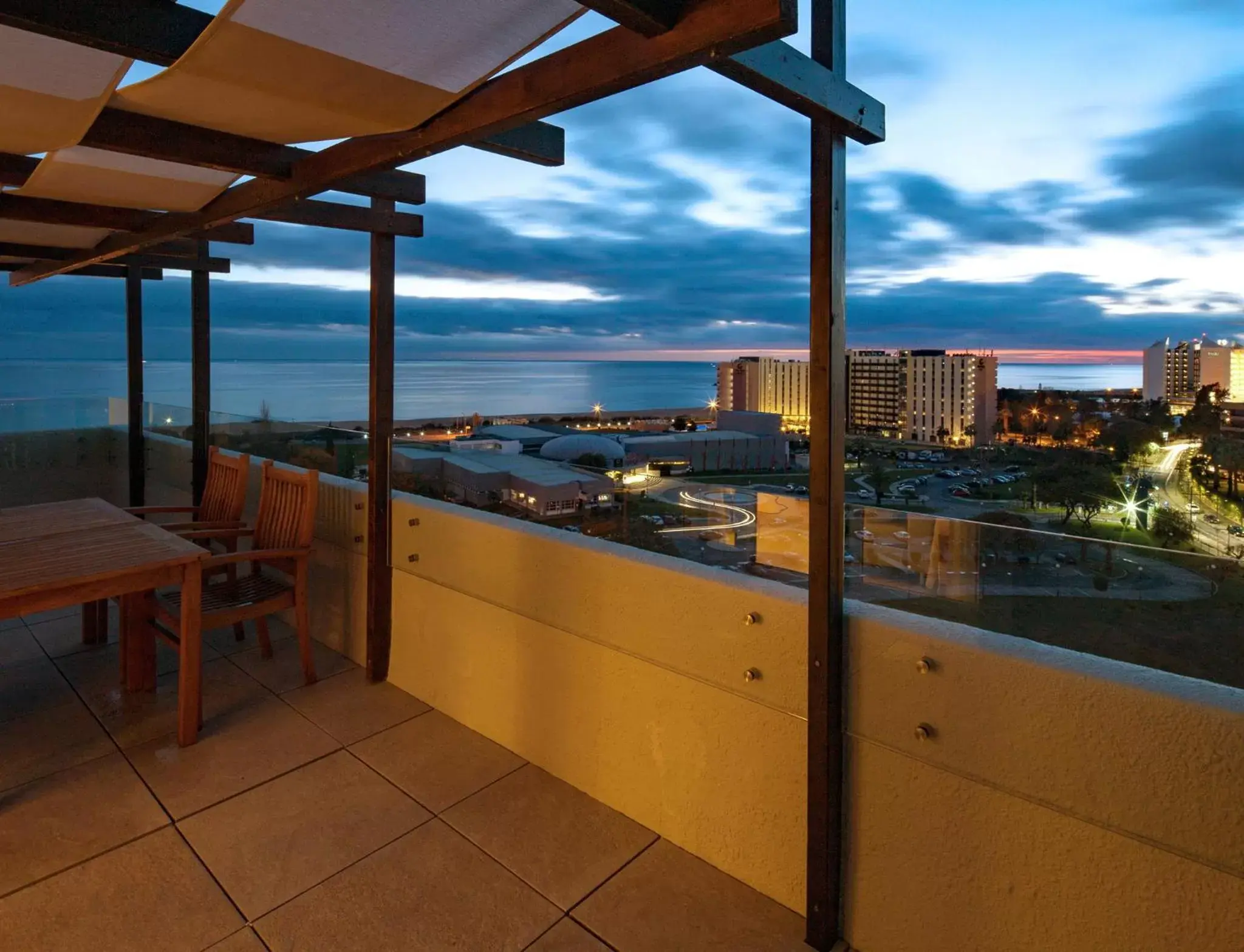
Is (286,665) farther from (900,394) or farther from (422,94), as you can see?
(900,394)

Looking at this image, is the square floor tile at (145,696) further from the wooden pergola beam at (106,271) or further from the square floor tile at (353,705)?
the wooden pergola beam at (106,271)

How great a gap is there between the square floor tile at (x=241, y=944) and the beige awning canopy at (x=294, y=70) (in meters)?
2.14

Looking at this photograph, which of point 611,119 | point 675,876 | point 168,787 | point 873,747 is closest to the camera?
point 873,747

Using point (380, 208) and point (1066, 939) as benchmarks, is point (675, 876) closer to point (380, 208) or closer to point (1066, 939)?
point (1066, 939)

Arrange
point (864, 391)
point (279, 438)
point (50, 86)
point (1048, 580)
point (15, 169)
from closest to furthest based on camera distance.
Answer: point (1048, 580) < point (50, 86) < point (864, 391) < point (15, 169) < point (279, 438)

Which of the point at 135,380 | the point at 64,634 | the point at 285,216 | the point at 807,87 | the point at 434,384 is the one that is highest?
the point at 434,384

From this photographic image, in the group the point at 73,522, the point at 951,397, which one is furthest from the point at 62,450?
the point at 951,397

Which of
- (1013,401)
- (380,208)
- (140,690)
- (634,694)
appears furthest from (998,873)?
(1013,401)

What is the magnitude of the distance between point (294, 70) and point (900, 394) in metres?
4.81

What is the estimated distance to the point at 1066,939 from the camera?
139 centimetres

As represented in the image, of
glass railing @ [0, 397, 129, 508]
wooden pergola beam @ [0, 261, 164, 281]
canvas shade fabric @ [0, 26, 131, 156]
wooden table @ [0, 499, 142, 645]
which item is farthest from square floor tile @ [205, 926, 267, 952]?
glass railing @ [0, 397, 129, 508]

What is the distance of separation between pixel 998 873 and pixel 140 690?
3469 millimetres

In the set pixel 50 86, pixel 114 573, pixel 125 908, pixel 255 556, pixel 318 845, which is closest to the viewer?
pixel 50 86

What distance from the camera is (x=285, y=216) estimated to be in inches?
118
